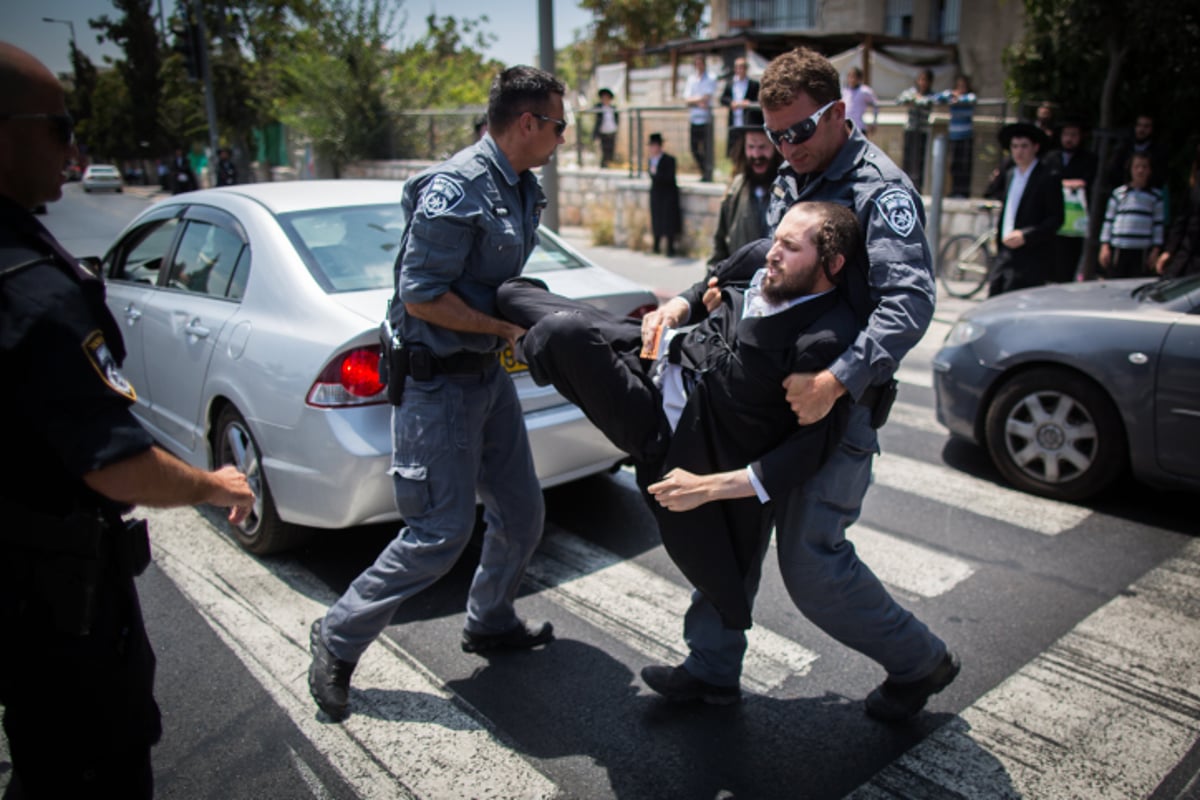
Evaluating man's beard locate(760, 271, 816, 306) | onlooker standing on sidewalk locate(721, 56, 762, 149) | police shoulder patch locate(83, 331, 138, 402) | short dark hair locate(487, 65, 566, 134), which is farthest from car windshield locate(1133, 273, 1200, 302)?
onlooker standing on sidewalk locate(721, 56, 762, 149)

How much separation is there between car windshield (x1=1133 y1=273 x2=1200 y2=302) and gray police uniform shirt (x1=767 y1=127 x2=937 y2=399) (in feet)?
9.59

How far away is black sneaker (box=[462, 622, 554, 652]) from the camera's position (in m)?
3.37

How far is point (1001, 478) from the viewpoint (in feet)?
17.0

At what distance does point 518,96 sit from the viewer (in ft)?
9.31

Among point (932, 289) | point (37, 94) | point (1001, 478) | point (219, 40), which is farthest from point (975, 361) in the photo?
point (219, 40)

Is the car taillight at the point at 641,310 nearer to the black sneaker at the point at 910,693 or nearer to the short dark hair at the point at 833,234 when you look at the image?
the short dark hair at the point at 833,234

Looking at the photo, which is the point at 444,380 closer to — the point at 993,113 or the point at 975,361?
the point at 975,361

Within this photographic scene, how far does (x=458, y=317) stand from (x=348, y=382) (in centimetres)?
98

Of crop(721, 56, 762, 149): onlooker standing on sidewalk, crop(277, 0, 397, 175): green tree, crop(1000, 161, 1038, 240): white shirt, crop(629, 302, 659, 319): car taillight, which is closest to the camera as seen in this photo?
crop(629, 302, 659, 319): car taillight

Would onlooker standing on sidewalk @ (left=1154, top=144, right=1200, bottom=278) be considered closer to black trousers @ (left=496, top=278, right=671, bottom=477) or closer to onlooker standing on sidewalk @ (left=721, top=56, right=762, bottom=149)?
black trousers @ (left=496, top=278, right=671, bottom=477)

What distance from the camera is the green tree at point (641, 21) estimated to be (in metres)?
31.3

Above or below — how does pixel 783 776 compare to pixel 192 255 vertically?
below

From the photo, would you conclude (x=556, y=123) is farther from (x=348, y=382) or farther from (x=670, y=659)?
(x=670, y=659)

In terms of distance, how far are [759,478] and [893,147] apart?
10.7m
